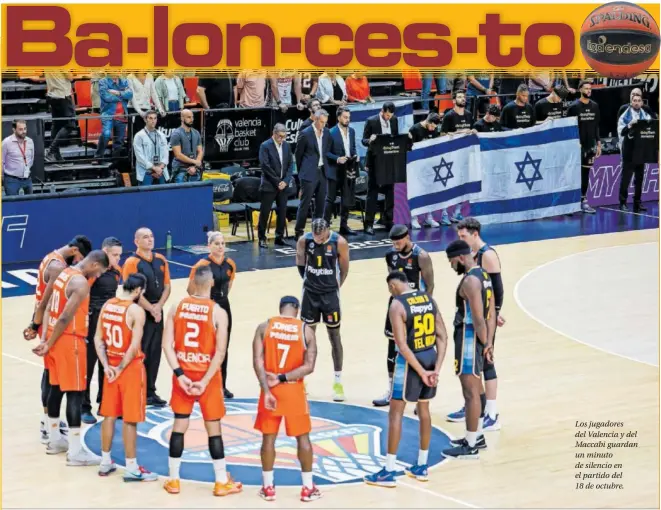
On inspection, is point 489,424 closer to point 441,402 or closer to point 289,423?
point 441,402

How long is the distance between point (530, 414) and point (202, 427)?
3.68 meters

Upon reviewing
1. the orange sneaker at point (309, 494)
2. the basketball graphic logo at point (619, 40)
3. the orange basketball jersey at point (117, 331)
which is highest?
the basketball graphic logo at point (619, 40)

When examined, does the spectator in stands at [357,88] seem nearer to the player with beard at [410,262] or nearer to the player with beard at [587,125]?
the player with beard at [587,125]

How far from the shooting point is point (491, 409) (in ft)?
48.4

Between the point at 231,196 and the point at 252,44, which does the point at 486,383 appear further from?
the point at 252,44

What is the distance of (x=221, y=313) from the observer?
12.6 meters

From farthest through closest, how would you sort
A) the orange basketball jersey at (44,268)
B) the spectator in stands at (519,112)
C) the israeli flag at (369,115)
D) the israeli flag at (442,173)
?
the spectator in stands at (519,112)
the israeli flag at (369,115)
the israeli flag at (442,173)
the orange basketball jersey at (44,268)

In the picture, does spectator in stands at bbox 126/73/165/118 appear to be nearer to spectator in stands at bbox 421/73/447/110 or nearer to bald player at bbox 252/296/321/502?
spectator in stands at bbox 421/73/447/110

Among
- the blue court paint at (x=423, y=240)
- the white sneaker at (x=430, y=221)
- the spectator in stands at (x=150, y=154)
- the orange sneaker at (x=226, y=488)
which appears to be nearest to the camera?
the orange sneaker at (x=226, y=488)

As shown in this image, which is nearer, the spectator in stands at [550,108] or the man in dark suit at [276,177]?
the man in dark suit at [276,177]

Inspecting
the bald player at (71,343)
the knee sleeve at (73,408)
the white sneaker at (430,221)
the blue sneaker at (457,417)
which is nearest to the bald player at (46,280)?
the bald player at (71,343)

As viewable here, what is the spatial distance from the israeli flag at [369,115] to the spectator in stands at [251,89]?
69.5 inches

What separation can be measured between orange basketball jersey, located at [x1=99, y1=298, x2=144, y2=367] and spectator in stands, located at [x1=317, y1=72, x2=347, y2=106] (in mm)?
15413

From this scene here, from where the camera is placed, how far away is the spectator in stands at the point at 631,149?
27.8 metres
